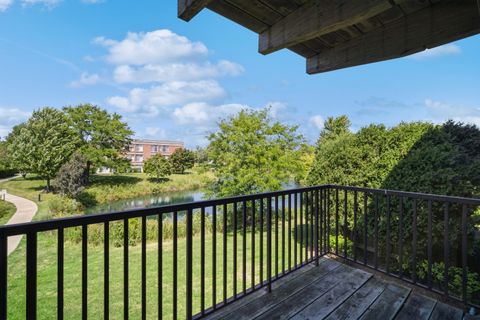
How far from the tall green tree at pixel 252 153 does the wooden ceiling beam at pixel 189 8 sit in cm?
659

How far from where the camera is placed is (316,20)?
145cm

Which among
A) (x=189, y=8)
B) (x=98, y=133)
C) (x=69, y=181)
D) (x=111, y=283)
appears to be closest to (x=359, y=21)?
(x=189, y=8)

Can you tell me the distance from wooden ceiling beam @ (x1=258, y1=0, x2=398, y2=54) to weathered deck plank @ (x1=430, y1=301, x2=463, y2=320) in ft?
7.02

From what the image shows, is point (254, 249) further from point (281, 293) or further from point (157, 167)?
point (157, 167)

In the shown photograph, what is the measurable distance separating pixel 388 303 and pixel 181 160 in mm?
30145

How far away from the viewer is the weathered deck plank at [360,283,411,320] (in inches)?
73.8

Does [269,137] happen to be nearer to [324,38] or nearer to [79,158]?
[324,38]

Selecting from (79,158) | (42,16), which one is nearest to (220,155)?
(42,16)

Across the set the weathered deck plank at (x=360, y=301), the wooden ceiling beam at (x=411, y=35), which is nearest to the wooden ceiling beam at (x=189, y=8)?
the wooden ceiling beam at (x=411, y=35)

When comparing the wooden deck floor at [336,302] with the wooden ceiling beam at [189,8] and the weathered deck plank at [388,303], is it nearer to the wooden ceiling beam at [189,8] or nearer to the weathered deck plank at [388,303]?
the weathered deck plank at [388,303]

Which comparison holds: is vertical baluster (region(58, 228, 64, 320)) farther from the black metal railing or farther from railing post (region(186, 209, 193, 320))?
railing post (region(186, 209, 193, 320))

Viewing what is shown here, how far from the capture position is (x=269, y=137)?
844 cm

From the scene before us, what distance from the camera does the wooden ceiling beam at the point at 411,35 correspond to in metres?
1.52

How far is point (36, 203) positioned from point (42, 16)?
9.75 meters
